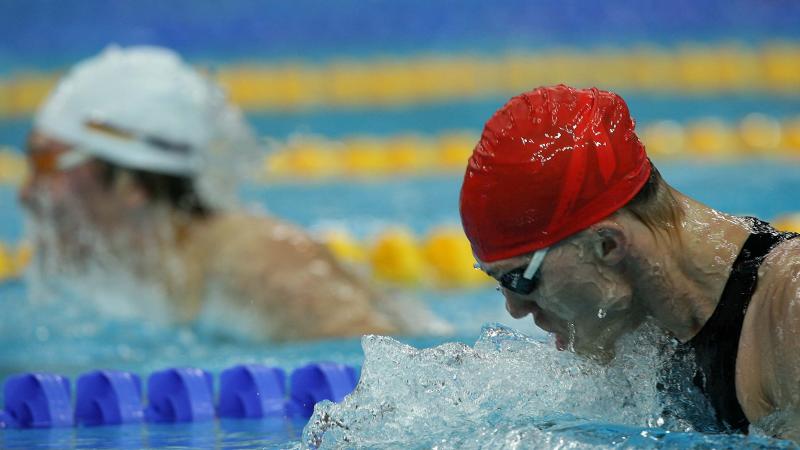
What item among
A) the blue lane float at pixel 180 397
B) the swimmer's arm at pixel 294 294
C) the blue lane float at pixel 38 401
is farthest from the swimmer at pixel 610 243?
the swimmer's arm at pixel 294 294

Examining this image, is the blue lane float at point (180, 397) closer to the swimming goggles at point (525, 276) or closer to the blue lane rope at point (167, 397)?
the blue lane rope at point (167, 397)

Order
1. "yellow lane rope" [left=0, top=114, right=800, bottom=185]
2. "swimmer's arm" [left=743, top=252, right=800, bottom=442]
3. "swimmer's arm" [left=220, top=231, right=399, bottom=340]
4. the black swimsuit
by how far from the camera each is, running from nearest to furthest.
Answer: "swimmer's arm" [left=743, top=252, right=800, bottom=442] → the black swimsuit → "swimmer's arm" [left=220, top=231, right=399, bottom=340] → "yellow lane rope" [left=0, top=114, right=800, bottom=185]

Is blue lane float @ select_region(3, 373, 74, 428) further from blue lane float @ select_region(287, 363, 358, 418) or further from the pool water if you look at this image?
blue lane float @ select_region(287, 363, 358, 418)

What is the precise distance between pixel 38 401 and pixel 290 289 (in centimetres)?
87

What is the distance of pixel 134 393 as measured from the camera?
8.23 feet

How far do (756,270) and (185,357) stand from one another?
6.58 feet

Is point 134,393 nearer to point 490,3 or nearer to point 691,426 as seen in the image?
point 691,426

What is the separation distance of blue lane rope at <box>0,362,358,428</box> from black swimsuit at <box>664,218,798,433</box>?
1.02 metres

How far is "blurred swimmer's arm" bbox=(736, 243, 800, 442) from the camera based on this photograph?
1.48m

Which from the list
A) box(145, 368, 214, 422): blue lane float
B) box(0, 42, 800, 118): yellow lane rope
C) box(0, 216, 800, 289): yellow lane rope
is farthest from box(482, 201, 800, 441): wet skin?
box(0, 42, 800, 118): yellow lane rope

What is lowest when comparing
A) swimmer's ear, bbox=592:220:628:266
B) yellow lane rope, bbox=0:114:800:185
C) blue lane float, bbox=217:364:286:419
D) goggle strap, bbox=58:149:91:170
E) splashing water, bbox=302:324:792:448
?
splashing water, bbox=302:324:792:448

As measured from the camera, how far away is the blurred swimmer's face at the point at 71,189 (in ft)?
10.9

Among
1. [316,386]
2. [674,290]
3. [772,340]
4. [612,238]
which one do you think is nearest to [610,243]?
[612,238]

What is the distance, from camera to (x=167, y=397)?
2.49 m
